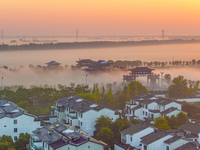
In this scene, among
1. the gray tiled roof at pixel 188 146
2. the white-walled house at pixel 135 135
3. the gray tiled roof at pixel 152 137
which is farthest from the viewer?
the white-walled house at pixel 135 135

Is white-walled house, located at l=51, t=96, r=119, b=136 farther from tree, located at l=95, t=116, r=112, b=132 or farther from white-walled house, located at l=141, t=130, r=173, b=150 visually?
white-walled house, located at l=141, t=130, r=173, b=150

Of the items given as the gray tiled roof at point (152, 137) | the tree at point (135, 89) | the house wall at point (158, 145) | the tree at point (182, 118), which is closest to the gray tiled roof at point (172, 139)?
the house wall at point (158, 145)

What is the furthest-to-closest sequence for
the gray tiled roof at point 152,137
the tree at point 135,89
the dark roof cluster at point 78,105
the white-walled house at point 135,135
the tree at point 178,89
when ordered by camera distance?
1. the tree at point 178,89
2. the tree at point 135,89
3. the dark roof cluster at point 78,105
4. the white-walled house at point 135,135
5. the gray tiled roof at point 152,137

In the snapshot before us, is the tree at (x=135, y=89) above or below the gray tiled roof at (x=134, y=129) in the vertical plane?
below

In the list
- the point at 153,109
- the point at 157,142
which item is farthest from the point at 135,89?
the point at 157,142

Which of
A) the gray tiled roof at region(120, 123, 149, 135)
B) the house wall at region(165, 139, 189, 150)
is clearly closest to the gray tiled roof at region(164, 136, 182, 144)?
the house wall at region(165, 139, 189, 150)

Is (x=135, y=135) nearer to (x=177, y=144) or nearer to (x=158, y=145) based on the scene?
(x=158, y=145)

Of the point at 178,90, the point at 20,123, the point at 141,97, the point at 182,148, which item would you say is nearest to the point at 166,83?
the point at 178,90

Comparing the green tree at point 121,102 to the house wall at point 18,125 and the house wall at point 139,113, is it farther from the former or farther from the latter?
the house wall at point 18,125
